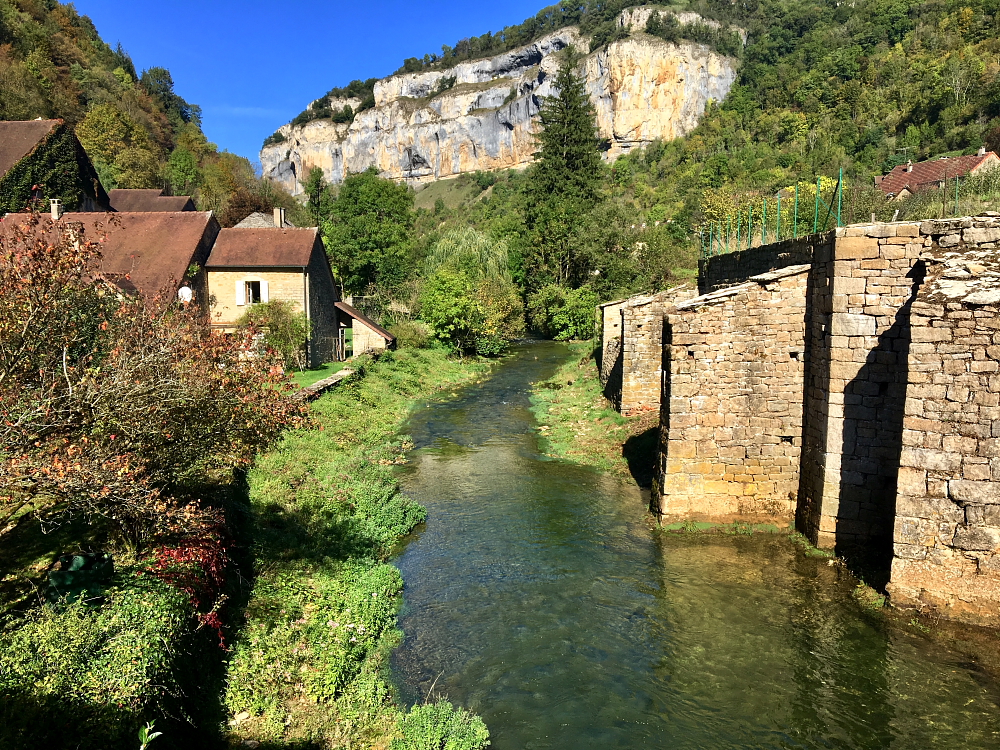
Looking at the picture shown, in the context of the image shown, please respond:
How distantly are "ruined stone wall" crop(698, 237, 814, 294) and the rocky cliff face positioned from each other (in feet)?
357

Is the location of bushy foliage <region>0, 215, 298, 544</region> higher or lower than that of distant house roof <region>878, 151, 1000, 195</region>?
lower

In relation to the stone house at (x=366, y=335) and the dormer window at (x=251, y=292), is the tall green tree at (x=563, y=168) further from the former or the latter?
the dormer window at (x=251, y=292)

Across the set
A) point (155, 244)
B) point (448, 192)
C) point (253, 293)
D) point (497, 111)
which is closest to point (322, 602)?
point (253, 293)

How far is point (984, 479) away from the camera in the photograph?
6.64 metres

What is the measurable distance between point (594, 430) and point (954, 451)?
9953 mm

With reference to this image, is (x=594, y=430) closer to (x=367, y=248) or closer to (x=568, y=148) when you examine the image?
(x=367, y=248)

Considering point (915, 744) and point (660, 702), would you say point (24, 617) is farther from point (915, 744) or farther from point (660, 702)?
Result: point (915, 744)

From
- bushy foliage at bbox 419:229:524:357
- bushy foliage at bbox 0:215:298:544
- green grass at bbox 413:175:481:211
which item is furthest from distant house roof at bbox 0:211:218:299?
green grass at bbox 413:175:481:211

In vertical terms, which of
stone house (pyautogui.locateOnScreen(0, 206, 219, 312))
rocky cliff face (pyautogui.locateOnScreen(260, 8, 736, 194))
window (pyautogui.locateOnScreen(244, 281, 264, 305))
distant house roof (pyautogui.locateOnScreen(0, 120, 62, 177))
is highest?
rocky cliff face (pyautogui.locateOnScreen(260, 8, 736, 194))

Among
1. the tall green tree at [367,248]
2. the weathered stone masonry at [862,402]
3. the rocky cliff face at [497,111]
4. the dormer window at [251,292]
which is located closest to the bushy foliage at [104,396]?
the weathered stone masonry at [862,402]

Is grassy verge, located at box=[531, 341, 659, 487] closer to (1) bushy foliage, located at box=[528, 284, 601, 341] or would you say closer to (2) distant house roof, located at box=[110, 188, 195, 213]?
(1) bushy foliage, located at box=[528, 284, 601, 341]

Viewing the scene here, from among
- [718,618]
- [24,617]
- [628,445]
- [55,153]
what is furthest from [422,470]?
[55,153]

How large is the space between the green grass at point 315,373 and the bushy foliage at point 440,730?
1586 centimetres

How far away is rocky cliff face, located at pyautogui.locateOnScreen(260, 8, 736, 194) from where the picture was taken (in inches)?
4653
